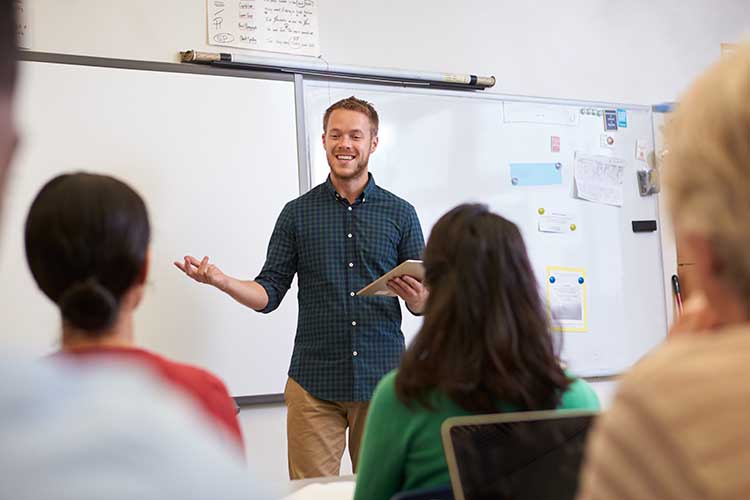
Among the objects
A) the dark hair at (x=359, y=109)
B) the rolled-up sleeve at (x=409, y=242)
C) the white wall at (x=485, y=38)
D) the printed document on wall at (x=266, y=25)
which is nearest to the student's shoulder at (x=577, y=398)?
the rolled-up sleeve at (x=409, y=242)

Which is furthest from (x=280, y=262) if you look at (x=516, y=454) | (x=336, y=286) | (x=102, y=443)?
(x=102, y=443)

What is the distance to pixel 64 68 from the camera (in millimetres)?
3047

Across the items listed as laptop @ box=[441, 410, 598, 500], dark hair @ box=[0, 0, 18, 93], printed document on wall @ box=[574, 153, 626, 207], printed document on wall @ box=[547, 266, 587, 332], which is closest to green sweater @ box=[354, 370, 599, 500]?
laptop @ box=[441, 410, 598, 500]

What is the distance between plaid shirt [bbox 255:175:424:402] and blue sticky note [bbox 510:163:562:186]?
1.12m

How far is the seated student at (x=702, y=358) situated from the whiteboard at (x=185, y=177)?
2451mm

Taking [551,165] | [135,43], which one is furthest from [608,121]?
[135,43]

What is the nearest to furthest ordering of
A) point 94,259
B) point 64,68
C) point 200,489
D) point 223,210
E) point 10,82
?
point 10,82
point 200,489
point 94,259
point 64,68
point 223,210

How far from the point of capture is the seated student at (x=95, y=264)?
919mm

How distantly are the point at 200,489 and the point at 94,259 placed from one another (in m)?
0.49

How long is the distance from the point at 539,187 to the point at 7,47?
12.5 ft

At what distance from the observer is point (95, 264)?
957 millimetres

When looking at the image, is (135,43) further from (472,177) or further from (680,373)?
(680,373)

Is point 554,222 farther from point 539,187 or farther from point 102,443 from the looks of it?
point 102,443

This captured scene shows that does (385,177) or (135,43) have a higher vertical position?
(135,43)
